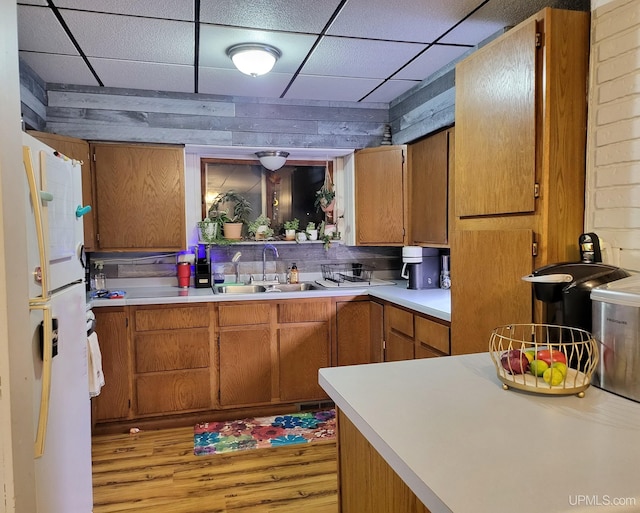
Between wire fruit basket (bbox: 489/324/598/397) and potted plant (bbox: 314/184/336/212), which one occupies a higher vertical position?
potted plant (bbox: 314/184/336/212)

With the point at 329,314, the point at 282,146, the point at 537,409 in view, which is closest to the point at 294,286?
the point at 329,314

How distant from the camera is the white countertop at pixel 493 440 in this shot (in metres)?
0.77

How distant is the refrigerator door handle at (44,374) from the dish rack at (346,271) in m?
2.62

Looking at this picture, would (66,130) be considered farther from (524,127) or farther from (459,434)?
(459,434)

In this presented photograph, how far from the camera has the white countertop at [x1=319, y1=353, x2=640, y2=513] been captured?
77 cm

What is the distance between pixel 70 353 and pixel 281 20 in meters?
1.81

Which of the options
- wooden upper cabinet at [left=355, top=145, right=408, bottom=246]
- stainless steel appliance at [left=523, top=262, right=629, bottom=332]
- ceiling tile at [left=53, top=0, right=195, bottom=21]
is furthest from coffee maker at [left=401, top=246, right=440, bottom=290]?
ceiling tile at [left=53, top=0, right=195, bottom=21]

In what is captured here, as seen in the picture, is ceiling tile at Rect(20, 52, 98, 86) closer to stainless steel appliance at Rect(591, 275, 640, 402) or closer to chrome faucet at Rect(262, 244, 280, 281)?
chrome faucet at Rect(262, 244, 280, 281)

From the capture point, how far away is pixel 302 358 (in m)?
3.44

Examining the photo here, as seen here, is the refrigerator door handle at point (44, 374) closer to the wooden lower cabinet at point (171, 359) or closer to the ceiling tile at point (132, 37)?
the ceiling tile at point (132, 37)

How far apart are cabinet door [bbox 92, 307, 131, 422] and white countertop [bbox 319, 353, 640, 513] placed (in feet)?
7.12

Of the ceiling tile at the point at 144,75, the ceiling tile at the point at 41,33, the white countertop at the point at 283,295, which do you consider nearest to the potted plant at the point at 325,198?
the white countertop at the point at 283,295

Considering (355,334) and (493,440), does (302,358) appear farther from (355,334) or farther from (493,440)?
(493,440)

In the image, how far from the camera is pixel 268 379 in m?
3.39
